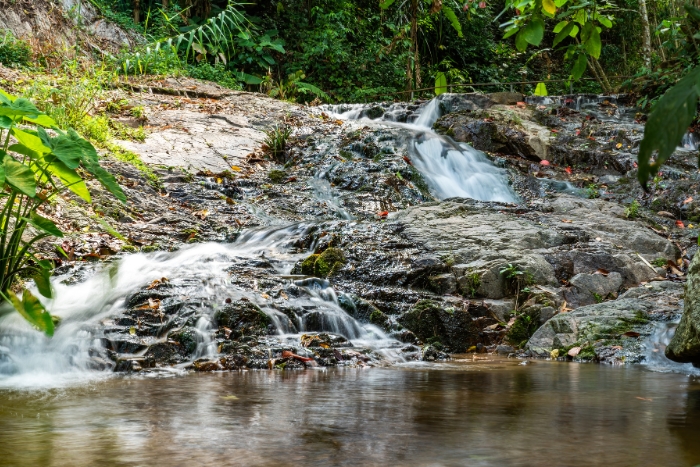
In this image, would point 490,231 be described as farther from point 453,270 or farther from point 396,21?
point 396,21

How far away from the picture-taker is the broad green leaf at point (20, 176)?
122 inches

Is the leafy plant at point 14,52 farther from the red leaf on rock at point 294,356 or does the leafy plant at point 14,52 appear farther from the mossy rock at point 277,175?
the red leaf on rock at point 294,356

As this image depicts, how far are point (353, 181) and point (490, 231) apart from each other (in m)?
2.85

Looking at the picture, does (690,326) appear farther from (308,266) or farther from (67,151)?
(67,151)

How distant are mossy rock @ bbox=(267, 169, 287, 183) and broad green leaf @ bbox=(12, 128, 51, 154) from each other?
5.46 meters

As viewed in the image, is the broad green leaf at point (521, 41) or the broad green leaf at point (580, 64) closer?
the broad green leaf at point (521, 41)

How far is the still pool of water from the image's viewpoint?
1.87 metres

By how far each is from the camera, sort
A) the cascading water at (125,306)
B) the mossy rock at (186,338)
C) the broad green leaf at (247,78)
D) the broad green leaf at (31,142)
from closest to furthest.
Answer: the broad green leaf at (31,142) < the cascading water at (125,306) < the mossy rock at (186,338) < the broad green leaf at (247,78)

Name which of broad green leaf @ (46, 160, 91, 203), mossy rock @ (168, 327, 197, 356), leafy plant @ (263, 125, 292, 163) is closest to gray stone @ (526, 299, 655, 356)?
mossy rock @ (168, 327, 197, 356)

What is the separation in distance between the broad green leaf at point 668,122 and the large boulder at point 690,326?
314cm

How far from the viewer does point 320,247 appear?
6.35 meters

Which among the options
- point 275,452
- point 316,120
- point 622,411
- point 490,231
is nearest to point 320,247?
point 490,231

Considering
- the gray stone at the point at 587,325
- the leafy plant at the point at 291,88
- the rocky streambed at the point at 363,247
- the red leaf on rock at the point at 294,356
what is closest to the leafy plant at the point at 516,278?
the rocky streambed at the point at 363,247

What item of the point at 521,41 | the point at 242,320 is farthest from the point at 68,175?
the point at 521,41
